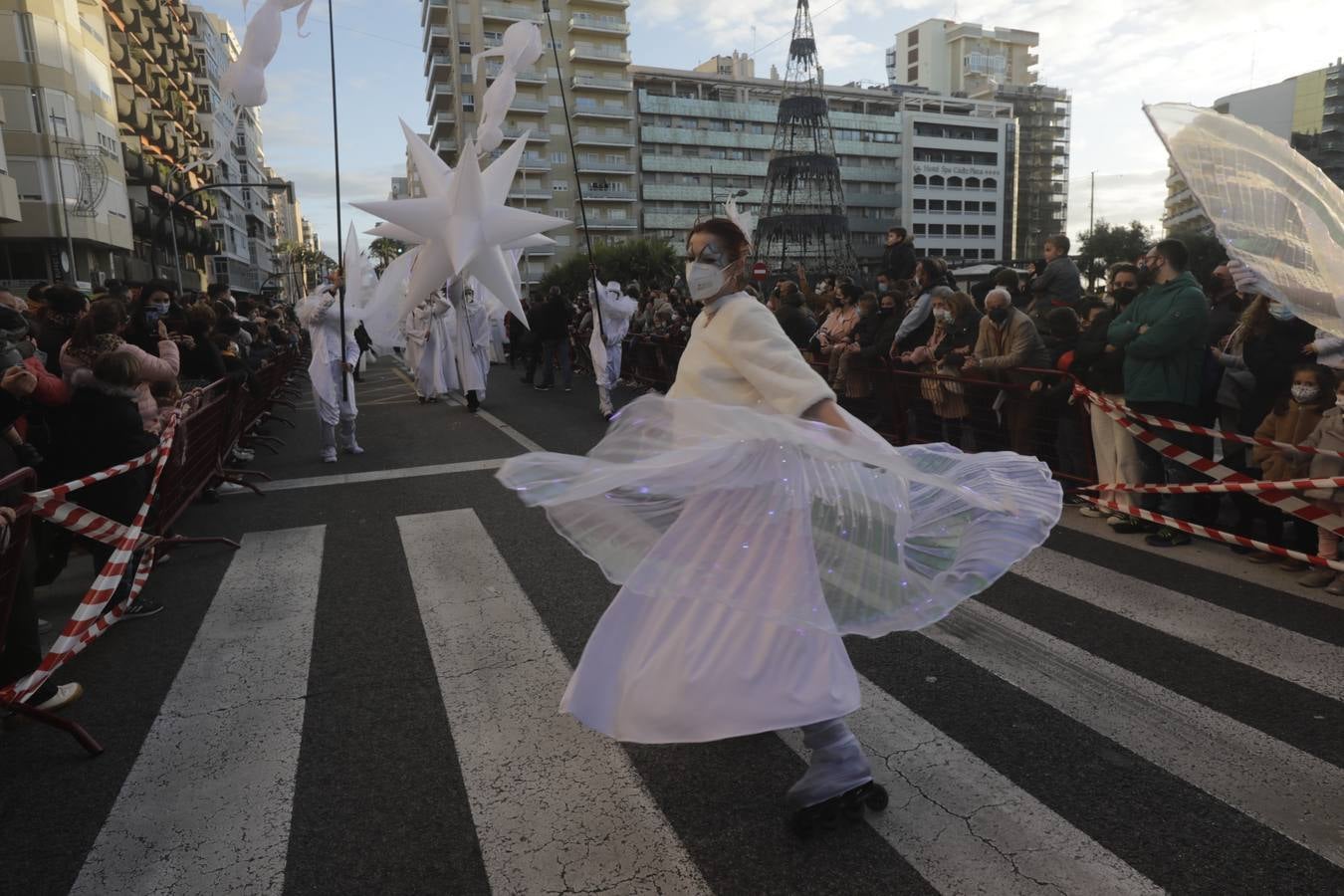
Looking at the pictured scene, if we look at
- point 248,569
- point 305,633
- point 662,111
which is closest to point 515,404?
point 248,569

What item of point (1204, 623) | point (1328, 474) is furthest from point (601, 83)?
point (1204, 623)

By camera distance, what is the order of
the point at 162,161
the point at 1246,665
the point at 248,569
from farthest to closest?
the point at 162,161
the point at 248,569
the point at 1246,665

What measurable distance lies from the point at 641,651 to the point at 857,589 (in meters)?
0.68

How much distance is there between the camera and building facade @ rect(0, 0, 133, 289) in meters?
36.3

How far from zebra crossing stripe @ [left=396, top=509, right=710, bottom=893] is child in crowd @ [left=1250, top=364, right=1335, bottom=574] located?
174 inches

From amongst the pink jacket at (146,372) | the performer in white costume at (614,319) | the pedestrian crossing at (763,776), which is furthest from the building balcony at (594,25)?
the pedestrian crossing at (763,776)

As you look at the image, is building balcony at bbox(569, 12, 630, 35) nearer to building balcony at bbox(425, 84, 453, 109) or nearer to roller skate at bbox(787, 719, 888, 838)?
building balcony at bbox(425, 84, 453, 109)

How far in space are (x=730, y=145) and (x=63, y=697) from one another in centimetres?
9894

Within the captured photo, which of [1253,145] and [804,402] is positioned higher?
[1253,145]

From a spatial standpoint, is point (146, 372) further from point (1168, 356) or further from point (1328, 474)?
point (1328, 474)

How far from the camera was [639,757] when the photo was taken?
3.34 m

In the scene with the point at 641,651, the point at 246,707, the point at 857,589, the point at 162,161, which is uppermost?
the point at 162,161

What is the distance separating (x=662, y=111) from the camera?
92.1 meters

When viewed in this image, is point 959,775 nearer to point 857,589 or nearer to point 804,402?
point 857,589
